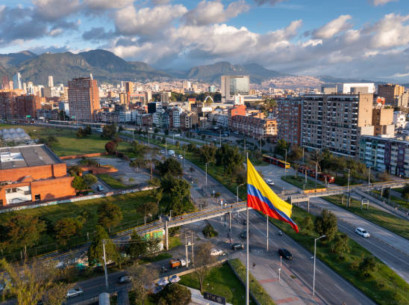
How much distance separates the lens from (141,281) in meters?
20.0

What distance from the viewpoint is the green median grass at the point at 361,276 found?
70.4 ft

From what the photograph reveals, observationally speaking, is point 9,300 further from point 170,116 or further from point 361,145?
point 170,116

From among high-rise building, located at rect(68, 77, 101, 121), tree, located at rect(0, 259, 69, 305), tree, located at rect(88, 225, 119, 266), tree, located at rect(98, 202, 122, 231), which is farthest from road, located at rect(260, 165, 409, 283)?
Result: high-rise building, located at rect(68, 77, 101, 121)

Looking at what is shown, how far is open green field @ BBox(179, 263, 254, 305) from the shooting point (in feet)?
71.1

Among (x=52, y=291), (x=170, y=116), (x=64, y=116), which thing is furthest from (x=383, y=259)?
(x=64, y=116)

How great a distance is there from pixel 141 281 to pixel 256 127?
7029 centimetres

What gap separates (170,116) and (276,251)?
8998 cm

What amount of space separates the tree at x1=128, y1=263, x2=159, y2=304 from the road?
17770mm

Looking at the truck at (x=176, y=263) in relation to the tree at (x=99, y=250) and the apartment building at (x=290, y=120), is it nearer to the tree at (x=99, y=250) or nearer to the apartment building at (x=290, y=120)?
the tree at (x=99, y=250)

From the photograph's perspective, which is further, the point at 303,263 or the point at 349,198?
the point at 349,198

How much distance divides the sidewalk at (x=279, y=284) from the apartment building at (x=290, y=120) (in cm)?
5010

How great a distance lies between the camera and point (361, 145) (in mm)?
55156

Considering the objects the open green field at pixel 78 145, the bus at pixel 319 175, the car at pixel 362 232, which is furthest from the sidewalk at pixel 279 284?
the open green field at pixel 78 145

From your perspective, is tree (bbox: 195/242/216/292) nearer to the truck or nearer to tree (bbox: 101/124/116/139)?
the truck
